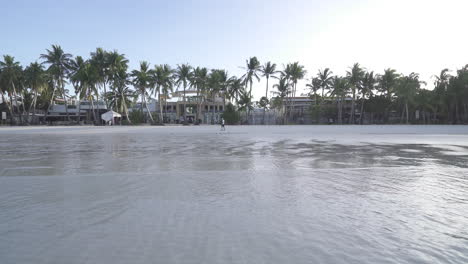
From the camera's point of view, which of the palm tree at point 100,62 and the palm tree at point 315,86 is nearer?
the palm tree at point 100,62

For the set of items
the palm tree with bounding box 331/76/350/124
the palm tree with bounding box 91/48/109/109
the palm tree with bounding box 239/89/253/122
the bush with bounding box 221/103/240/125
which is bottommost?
the bush with bounding box 221/103/240/125

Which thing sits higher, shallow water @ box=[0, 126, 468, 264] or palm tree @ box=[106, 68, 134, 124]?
palm tree @ box=[106, 68, 134, 124]

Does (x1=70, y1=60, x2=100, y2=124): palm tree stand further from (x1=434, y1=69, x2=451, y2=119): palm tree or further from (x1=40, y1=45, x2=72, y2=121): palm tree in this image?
(x1=434, y1=69, x2=451, y2=119): palm tree

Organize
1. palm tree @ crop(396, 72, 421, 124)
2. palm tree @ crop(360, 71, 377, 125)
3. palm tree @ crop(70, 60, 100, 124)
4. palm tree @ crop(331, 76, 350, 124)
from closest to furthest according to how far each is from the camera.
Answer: palm tree @ crop(70, 60, 100, 124) → palm tree @ crop(396, 72, 421, 124) → palm tree @ crop(331, 76, 350, 124) → palm tree @ crop(360, 71, 377, 125)

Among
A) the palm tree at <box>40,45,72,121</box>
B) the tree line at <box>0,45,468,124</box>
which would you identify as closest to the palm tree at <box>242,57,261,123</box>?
the tree line at <box>0,45,468,124</box>

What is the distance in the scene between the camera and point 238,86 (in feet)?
195

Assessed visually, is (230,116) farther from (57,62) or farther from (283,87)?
(57,62)

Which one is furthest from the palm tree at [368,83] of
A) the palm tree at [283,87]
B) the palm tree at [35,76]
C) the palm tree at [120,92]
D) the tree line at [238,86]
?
the palm tree at [35,76]

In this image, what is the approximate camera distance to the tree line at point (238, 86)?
2040 inches

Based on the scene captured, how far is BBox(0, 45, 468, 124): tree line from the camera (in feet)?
170

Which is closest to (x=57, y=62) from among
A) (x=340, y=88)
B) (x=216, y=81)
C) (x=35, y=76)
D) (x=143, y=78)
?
(x=35, y=76)

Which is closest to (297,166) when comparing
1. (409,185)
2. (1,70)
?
(409,185)

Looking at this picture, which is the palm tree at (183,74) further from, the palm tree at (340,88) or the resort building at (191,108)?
the palm tree at (340,88)

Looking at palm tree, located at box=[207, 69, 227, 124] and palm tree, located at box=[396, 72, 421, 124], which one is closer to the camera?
palm tree, located at box=[396, 72, 421, 124]
